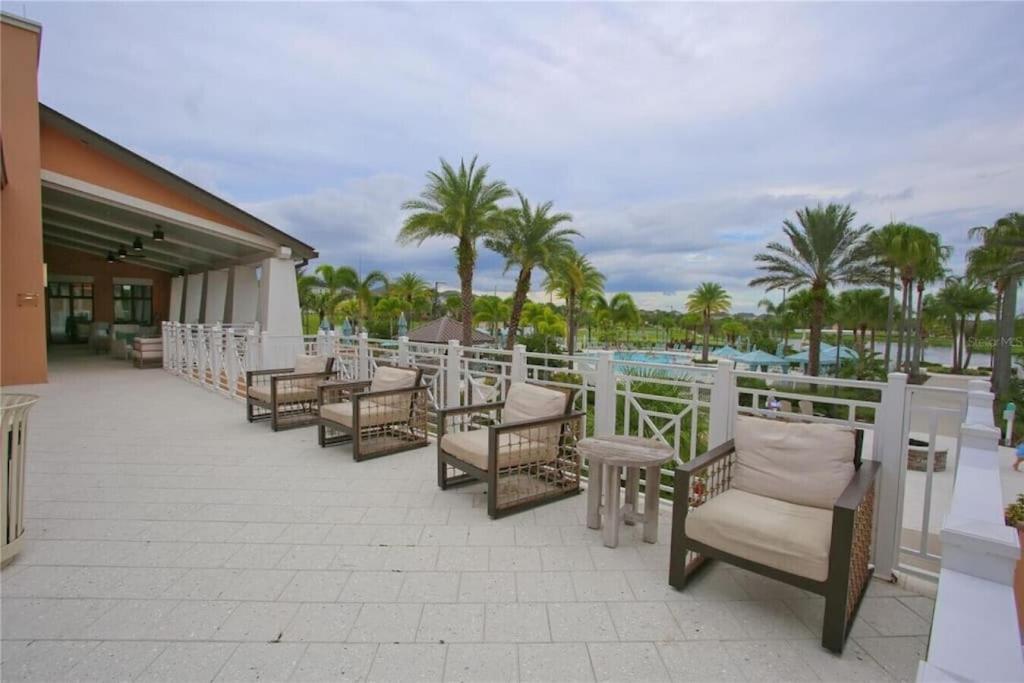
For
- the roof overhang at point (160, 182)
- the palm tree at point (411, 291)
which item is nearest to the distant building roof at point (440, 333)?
the roof overhang at point (160, 182)

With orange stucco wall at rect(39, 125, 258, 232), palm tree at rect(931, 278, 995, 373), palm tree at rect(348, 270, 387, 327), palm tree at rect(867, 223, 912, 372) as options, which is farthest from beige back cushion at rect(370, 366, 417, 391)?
palm tree at rect(931, 278, 995, 373)

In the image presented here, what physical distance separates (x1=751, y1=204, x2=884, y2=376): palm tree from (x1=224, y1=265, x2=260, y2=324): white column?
16.6m

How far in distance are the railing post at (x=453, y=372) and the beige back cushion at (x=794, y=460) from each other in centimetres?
320

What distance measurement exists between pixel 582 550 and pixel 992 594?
2.21m

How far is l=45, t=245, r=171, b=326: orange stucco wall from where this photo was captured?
17578mm

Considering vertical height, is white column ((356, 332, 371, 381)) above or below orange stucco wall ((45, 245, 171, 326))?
below

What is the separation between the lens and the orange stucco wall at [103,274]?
17.6 meters

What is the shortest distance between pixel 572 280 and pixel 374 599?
60.3ft

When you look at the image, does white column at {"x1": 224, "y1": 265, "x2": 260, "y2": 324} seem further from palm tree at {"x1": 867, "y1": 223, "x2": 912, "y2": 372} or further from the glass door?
palm tree at {"x1": 867, "y1": 223, "x2": 912, "y2": 372}

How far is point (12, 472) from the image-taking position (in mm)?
2674

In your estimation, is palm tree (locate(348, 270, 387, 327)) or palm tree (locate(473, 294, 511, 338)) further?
palm tree (locate(473, 294, 511, 338))

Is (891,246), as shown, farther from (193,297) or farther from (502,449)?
(193,297)

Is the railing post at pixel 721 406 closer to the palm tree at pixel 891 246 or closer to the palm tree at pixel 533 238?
the palm tree at pixel 533 238

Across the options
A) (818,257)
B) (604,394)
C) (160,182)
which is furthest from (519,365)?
(818,257)
